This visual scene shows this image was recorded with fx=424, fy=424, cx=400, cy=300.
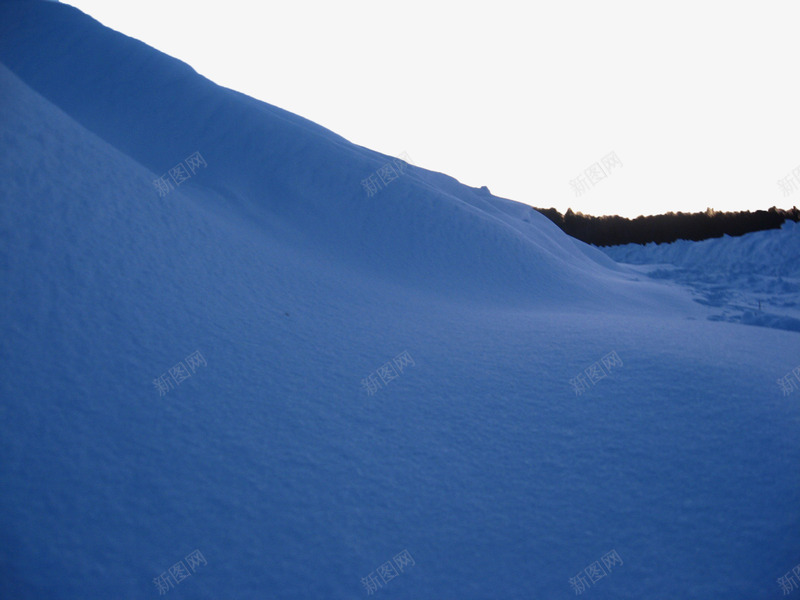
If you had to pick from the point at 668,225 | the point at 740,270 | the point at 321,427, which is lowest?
the point at 740,270

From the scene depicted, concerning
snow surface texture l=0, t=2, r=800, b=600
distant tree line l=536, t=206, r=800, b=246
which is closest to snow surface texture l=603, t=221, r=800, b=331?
distant tree line l=536, t=206, r=800, b=246

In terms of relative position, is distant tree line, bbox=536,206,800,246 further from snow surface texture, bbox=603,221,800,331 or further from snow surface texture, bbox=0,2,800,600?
snow surface texture, bbox=0,2,800,600

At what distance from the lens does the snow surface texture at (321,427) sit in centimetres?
228

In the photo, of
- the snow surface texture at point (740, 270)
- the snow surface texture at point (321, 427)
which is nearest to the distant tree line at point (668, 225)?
the snow surface texture at point (740, 270)

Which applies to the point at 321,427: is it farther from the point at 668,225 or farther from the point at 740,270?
the point at 668,225

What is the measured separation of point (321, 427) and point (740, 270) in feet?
70.4

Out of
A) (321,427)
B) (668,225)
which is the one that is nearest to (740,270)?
(668,225)

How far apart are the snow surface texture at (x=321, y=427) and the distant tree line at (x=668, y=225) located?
2010 centimetres

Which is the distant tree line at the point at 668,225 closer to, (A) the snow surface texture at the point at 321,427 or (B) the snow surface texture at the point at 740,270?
(B) the snow surface texture at the point at 740,270

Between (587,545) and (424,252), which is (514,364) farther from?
(424,252)

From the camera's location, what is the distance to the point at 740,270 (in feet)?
59.8

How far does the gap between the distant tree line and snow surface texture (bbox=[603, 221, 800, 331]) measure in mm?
713

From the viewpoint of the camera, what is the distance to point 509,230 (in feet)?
33.8

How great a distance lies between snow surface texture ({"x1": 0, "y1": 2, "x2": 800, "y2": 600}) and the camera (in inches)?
89.8
